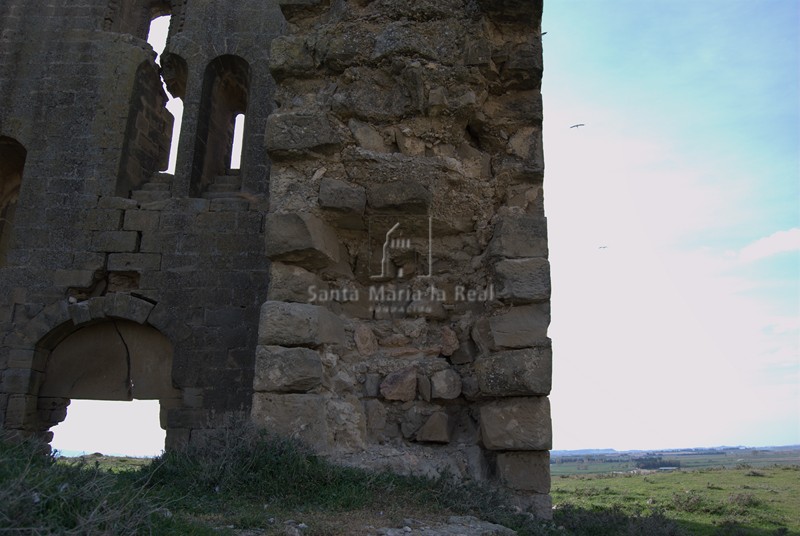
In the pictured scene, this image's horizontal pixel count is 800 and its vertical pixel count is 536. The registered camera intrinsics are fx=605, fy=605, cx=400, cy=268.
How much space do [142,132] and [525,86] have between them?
647cm

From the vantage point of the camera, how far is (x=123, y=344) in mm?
7973

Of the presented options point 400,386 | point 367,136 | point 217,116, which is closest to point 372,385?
point 400,386

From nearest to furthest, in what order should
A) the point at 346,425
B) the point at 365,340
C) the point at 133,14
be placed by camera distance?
1. the point at 346,425
2. the point at 365,340
3. the point at 133,14

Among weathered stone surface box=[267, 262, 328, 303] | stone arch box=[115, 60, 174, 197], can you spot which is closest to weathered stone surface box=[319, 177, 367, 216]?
weathered stone surface box=[267, 262, 328, 303]

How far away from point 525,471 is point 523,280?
45.8 inches

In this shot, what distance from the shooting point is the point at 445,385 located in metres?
3.98

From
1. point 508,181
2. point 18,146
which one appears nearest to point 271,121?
point 508,181

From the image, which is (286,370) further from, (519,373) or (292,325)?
(519,373)

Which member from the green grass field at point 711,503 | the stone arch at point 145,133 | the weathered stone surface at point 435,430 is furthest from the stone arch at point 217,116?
the green grass field at point 711,503

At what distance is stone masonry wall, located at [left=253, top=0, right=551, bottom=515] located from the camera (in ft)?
12.2

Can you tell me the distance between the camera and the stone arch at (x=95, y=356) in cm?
767

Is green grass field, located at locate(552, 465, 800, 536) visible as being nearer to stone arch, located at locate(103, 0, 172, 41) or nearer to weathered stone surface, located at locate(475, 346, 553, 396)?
weathered stone surface, located at locate(475, 346, 553, 396)

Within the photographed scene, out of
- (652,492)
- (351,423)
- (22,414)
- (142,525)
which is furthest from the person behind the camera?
(652,492)

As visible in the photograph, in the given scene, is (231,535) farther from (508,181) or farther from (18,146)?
(18,146)
